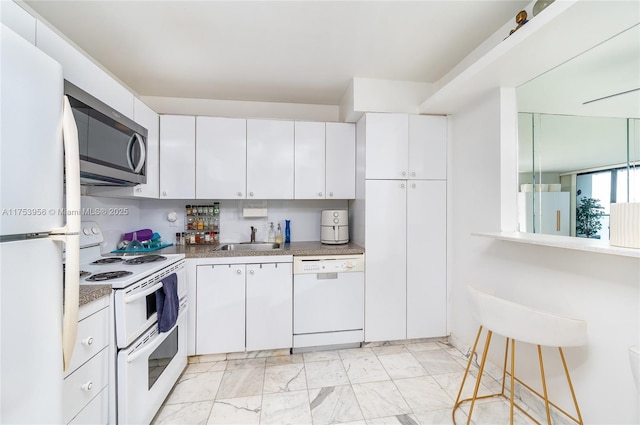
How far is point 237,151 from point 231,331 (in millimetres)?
1628

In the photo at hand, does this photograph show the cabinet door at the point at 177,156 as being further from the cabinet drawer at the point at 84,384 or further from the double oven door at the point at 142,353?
the cabinet drawer at the point at 84,384

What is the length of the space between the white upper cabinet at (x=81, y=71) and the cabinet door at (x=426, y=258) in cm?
235

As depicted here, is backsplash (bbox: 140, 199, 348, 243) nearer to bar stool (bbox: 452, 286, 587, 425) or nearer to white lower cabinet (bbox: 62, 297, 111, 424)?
white lower cabinet (bbox: 62, 297, 111, 424)

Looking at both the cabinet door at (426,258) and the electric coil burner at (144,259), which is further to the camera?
the cabinet door at (426,258)

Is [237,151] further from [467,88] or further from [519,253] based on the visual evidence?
[519,253]

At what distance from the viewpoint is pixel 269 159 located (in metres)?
2.58

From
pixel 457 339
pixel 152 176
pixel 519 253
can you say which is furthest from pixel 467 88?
pixel 152 176

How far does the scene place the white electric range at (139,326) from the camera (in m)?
1.32

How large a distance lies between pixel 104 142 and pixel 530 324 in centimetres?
236

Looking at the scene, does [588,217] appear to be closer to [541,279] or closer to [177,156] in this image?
[541,279]

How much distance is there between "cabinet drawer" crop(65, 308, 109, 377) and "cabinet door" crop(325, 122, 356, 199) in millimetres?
1928

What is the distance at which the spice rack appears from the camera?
277 centimetres

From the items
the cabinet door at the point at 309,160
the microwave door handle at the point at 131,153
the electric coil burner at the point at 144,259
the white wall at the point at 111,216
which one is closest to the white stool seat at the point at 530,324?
the cabinet door at the point at 309,160

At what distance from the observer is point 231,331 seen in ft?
7.34
